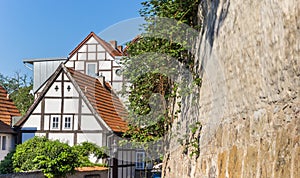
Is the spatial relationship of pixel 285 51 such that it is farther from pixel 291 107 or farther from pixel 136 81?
pixel 136 81

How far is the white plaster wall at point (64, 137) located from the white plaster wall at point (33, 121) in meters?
0.65

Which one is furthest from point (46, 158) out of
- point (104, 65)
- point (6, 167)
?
point (104, 65)

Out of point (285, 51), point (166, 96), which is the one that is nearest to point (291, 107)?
point (285, 51)

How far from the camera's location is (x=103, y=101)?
742 inches

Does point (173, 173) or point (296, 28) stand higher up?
point (296, 28)

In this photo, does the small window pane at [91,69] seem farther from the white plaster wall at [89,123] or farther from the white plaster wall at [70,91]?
the white plaster wall at [89,123]

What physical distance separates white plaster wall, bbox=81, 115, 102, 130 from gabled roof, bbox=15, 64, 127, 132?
0.22 m

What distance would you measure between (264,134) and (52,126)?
14.7m

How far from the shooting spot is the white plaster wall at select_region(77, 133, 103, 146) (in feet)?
56.0

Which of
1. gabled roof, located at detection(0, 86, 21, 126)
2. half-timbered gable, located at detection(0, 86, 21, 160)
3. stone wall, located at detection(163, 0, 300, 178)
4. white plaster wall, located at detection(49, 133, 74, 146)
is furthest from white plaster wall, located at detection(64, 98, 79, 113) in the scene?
stone wall, located at detection(163, 0, 300, 178)

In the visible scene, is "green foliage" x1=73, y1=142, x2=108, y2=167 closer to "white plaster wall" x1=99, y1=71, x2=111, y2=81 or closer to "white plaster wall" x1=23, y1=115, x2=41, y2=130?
"white plaster wall" x1=23, y1=115, x2=41, y2=130

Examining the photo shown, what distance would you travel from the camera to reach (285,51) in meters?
3.51

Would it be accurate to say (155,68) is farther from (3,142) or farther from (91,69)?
(91,69)

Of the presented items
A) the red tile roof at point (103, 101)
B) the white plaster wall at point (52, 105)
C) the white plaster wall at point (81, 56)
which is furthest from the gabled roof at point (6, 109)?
the white plaster wall at point (81, 56)
